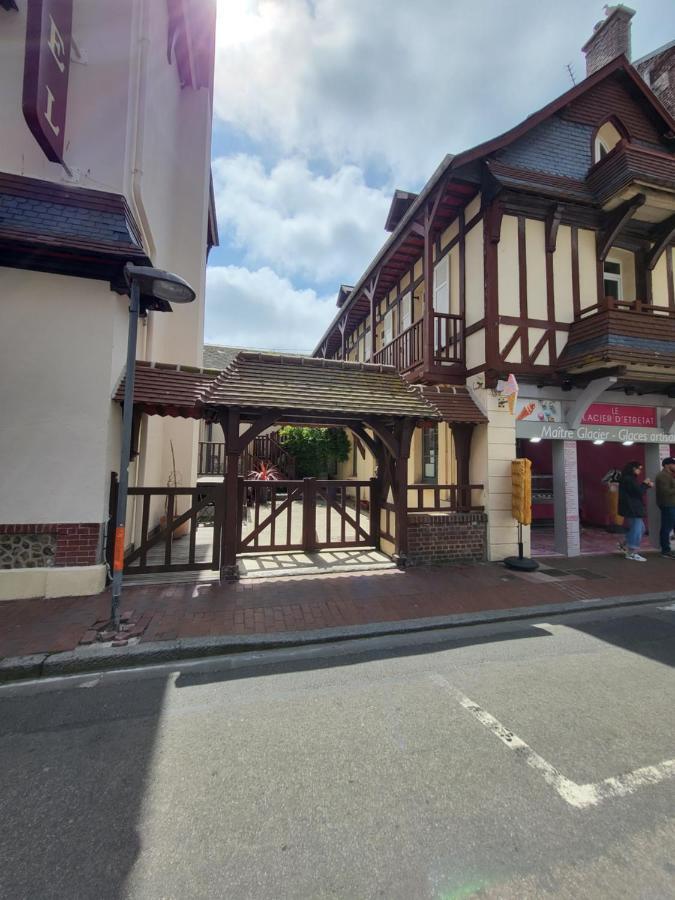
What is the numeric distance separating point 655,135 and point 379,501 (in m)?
10.7

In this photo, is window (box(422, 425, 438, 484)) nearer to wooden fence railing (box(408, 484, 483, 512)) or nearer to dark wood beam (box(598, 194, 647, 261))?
wooden fence railing (box(408, 484, 483, 512))

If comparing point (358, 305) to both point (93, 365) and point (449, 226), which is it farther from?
point (93, 365)

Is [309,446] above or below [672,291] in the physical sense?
below

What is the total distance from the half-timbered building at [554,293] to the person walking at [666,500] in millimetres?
750

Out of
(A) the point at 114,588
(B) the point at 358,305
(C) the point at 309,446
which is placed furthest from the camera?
(C) the point at 309,446

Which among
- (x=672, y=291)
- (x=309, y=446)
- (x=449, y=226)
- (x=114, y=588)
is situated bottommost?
(x=114, y=588)

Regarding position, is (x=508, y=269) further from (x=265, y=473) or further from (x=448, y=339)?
(x=265, y=473)

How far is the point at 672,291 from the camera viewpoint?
927 cm

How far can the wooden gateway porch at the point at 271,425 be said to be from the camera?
20.2 feet

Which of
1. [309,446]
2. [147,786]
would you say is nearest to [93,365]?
[147,786]

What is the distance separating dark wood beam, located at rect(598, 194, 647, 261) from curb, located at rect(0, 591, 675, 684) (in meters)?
7.68

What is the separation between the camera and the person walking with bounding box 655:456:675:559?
26.8 ft

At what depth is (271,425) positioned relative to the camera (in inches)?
264

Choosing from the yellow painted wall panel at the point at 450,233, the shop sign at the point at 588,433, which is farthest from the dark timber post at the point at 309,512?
the yellow painted wall panel at the point at 450,233
